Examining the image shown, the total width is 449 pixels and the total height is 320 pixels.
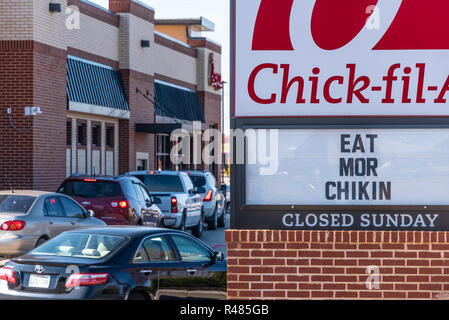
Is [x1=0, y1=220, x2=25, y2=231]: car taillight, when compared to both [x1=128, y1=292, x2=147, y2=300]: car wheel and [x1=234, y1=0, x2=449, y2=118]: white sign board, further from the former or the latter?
[x1=234, y1=0, x2=449, y2=118]: white sign board

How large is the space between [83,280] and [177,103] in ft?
114

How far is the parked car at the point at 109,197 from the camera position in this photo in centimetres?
1978

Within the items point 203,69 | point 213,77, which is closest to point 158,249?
point 203,69

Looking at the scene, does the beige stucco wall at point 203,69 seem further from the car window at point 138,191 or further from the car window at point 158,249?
the car window at point 158,249

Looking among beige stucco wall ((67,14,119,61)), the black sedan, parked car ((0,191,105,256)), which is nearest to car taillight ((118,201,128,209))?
parked car ((0,191,105,256))

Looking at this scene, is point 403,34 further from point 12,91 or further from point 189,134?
point 189,134

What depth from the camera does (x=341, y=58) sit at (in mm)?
7750

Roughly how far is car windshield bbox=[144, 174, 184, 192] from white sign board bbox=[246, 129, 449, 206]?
53.0ft

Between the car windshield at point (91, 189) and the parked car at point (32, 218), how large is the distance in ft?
6.93

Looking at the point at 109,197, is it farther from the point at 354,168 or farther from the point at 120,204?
the point at 354,168

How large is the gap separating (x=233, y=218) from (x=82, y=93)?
25.0 meters

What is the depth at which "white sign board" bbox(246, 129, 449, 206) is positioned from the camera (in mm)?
7699

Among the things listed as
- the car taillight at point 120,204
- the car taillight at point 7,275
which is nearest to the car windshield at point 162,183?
the car taillight at point 120,204

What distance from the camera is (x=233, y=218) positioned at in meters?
7.68
